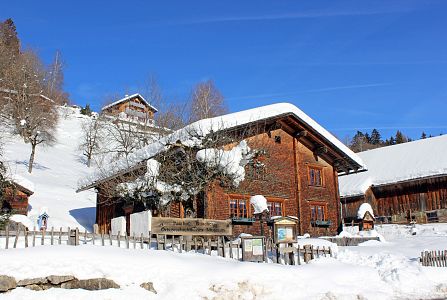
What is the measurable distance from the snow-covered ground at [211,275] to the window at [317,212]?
10.1 m

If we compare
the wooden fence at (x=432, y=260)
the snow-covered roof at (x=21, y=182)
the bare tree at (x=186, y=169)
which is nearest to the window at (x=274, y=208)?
the bare tree at (x=186, y=169)

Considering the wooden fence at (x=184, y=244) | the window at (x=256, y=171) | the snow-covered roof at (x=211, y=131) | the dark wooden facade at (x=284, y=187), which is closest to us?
the wooden fence at (x=184, y=244)

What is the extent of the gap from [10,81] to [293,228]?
5117cm

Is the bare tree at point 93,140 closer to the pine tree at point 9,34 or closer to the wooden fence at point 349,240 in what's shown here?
the pine tree at point 9,34

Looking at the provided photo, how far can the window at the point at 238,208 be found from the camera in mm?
22406

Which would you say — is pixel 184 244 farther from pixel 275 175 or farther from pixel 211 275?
pixel 275 175

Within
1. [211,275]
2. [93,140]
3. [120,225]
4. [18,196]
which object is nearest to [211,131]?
[120,225]

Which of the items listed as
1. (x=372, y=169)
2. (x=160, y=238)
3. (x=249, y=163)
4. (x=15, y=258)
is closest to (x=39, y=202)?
(x=249, y=163)

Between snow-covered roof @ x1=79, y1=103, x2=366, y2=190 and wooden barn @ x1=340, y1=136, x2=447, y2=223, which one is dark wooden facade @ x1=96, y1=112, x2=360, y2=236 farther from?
wooden barn @ x1=340, y1=136, x2=447, y2=223

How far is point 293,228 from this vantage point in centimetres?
1705

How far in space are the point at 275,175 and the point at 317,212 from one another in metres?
4.19

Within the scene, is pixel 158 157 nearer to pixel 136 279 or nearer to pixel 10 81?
pixel 136 279

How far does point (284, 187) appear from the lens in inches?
998

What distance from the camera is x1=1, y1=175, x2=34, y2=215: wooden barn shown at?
2689 centimetres
